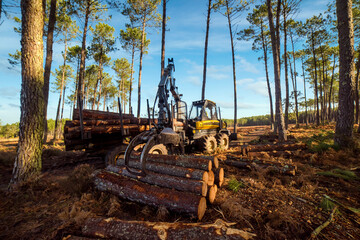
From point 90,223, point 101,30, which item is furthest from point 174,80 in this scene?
point 101,30

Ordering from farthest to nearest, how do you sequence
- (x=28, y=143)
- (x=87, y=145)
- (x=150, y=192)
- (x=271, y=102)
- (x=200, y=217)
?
(x=271, y=102)
(x=87, y=145)
(x=28, y=143)
(x=150, y=192)
(x=200, y=217)

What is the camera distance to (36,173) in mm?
4352

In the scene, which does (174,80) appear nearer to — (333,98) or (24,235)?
(24,235)

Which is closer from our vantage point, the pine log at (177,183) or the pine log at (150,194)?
the pine log at (150,194)

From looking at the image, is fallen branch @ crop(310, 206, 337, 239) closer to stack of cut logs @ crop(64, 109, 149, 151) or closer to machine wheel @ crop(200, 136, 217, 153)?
machine wheel @ crop(200, 136, 217, 153)

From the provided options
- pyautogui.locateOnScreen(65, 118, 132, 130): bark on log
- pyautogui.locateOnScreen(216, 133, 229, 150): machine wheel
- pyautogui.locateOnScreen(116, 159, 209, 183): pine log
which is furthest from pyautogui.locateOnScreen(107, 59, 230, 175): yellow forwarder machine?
pyautogui.locateOnScreen(65, 118, 132, 130): bark on log

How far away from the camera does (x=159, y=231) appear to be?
1992 mm

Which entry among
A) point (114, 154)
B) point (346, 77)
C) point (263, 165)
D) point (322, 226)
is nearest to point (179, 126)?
point (114, 154)

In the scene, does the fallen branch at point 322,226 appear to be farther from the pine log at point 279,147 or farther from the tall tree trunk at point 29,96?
the tall tree trunk at point 29,96

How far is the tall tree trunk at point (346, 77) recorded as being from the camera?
572cm

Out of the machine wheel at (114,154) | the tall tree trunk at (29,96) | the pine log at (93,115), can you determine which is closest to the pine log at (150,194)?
the machine wheel at (114,154)

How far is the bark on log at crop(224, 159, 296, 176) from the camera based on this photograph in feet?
13.8

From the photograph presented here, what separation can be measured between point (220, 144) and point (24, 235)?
27.0ft

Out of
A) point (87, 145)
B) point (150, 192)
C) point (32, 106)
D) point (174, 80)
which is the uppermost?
point (174, 80)
